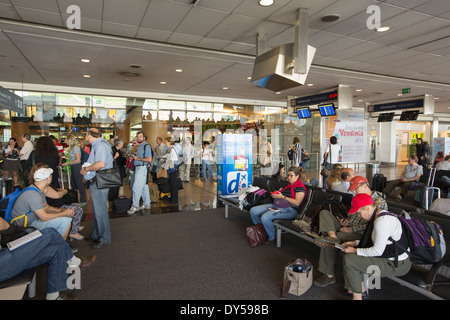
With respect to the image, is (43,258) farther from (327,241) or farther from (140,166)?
(140,166)

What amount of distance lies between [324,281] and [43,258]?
309cm

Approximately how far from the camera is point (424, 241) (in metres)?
2.76

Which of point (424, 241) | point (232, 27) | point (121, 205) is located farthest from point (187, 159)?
point (424, 241)

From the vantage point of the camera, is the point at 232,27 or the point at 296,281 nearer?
the point at 296,281

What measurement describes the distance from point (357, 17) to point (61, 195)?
18.3 ft

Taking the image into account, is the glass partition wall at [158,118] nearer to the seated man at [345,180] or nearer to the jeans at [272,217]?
the seated man at [345,180]

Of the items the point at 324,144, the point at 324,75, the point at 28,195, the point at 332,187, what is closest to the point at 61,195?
the point at 28,195

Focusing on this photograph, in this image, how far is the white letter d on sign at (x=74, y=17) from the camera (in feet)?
15.1

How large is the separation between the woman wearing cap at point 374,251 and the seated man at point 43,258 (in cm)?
296

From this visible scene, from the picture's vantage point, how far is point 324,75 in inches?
362

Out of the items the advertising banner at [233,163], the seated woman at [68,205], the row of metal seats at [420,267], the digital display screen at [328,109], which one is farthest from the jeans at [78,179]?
the digital display screen at [328,109]

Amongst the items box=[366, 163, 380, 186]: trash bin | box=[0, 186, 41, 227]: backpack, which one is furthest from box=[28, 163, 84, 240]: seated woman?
box=[366, 163, 380, 186]: trash bin
